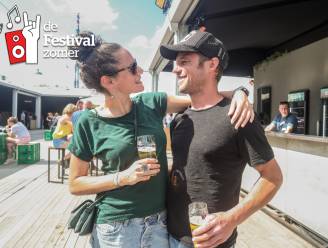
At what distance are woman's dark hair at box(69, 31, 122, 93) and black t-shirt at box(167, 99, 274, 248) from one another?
1.73ft

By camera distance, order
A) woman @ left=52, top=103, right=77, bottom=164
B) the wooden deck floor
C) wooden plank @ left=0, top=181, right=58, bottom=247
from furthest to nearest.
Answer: woman @ left=52, top=103, right=77, bottom=164 → wooden plank @ left=0, top=181, right=58, bottom=247 → the wooden deck floor

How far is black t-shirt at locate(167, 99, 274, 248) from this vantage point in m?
1.38

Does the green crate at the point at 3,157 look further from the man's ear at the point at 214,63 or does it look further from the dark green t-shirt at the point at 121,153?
the man's ear at the point at 214,63

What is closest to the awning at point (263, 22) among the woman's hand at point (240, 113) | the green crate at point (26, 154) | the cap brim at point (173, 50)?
the cap brim at point (173, 50)

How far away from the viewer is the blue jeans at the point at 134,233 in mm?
1622

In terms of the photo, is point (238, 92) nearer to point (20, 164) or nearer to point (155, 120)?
point (155, 120)

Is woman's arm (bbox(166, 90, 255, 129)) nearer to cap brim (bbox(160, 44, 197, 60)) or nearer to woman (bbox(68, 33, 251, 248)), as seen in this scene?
cap brim (bbox(160, 44, 197, 60))

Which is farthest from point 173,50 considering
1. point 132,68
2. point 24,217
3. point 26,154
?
point 26,154

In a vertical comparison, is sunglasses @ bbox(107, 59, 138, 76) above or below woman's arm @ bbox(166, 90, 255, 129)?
above

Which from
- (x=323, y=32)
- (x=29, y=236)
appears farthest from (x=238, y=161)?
(x=323, y=32)

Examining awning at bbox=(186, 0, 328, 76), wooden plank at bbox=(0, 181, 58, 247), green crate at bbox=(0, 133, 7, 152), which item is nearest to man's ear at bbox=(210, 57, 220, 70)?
→ wooden plank at bbox=(0, 181, 58, 247)

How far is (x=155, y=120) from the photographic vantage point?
1786 mm

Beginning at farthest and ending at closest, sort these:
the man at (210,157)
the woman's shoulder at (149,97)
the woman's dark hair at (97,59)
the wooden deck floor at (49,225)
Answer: the wooden deck floor at (49,225) < the woman's shoulder at (149,97) < the woman's dark hair at (97,59) < the man at (210,157)

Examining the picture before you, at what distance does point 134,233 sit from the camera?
5.35 feet
